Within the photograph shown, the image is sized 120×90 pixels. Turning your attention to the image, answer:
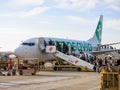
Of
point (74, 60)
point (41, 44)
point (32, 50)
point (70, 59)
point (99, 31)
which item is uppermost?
point (99, 31)

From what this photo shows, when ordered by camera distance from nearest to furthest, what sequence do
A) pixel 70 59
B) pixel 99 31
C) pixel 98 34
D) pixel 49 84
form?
pixel 49 84, pixel 70 59, pixel 98 34, pixel 99 31

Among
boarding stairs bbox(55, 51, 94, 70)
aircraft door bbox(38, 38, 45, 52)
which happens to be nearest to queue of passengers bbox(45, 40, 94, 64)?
aircraft door bbox(38, 38, 45, 52)

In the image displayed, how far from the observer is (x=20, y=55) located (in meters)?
37.8

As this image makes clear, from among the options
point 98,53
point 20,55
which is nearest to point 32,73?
point 20,55

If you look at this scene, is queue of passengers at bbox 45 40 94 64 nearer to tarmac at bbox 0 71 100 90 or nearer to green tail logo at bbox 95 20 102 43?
green tail logo at bbox 95 20 102 43

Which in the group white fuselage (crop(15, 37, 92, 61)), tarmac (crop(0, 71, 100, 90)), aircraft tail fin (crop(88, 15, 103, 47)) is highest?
aircraft tail fin (crop(88, 15, 103, 47))

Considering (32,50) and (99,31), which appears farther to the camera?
(99,31)

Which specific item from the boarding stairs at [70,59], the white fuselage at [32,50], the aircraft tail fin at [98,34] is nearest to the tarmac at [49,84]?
the boarding stairs at [70,59]

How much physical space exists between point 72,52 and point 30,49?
22.8 ft

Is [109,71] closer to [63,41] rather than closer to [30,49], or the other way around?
[30,49]

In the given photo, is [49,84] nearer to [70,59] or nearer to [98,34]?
[70,59]

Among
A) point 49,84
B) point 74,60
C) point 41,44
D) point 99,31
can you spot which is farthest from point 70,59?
point 99,31

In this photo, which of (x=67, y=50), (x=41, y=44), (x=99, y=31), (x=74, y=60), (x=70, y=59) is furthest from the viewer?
(x=99, y=31)

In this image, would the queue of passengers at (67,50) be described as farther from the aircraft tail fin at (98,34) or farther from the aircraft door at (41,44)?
the aircraft tail fin at (98,34)
